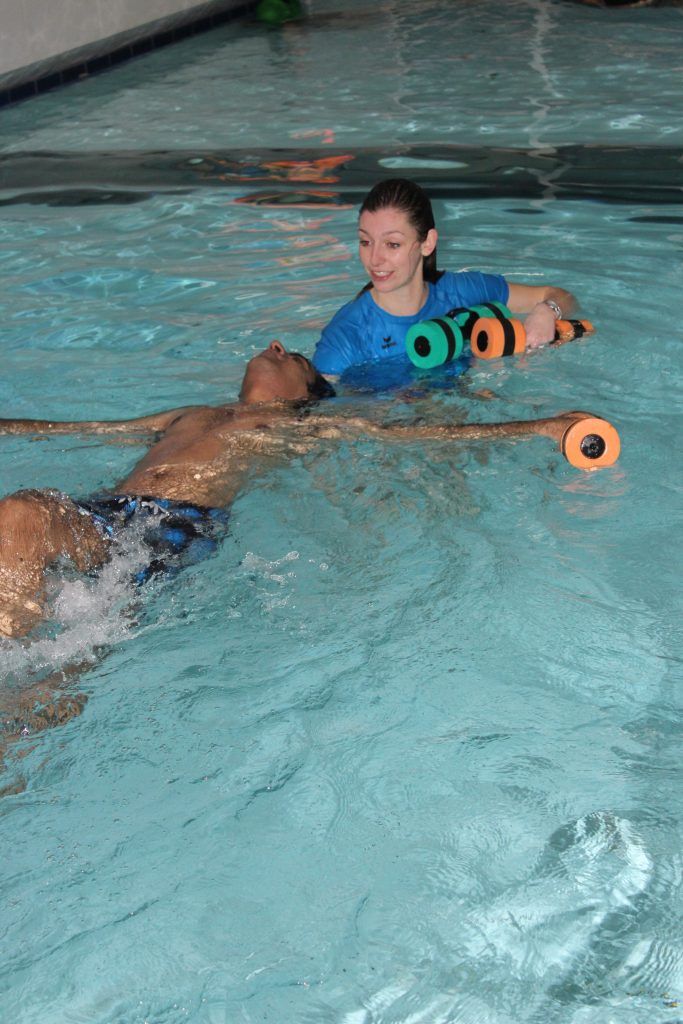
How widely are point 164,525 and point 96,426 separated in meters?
0.81

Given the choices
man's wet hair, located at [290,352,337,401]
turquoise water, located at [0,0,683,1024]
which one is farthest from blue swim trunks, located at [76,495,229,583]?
man's wet hair, located at [290,352,337,401]

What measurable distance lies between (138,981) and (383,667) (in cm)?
116

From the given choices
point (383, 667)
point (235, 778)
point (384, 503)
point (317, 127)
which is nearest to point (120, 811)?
point (235, 778)

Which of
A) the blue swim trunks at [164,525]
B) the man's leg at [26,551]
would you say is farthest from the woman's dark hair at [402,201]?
the man's leg at [26,551]

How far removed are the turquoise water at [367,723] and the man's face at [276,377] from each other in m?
0.28

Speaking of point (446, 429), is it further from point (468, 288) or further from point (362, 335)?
point (468, 288)

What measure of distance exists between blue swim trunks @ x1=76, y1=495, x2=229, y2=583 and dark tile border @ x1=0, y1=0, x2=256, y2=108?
367 inches

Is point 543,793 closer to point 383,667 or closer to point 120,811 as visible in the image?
point 383,667

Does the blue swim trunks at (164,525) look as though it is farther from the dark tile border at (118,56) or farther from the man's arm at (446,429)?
the dark tile border at (118,56)

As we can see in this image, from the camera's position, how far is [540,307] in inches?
207

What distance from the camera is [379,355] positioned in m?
5.19

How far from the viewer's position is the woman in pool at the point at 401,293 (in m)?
4.87

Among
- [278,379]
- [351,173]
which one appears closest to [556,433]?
[278,379]

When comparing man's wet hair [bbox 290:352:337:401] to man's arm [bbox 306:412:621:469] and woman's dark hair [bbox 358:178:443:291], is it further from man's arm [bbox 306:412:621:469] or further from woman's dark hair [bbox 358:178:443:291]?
woman's dark hair [bbox 358:178:443:291]
